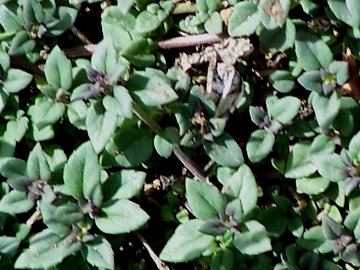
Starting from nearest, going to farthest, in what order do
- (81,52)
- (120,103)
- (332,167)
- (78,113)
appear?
(120,103) < (332,167) < (78,113) < (81,52)

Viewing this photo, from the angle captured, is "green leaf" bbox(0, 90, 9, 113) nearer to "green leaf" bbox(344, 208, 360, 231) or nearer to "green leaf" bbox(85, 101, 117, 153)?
"green leaf" bbox(85, 101, 117, 153)

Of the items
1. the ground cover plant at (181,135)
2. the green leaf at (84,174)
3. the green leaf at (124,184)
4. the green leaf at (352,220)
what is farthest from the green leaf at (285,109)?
the green leaf at (84,174)

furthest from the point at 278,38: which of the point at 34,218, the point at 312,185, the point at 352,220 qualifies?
the point at 34,218

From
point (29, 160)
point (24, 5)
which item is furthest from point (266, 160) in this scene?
point (24, 5)

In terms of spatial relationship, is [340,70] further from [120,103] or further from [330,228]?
[120,103]

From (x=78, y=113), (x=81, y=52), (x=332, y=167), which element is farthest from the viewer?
(x=81, y=52)

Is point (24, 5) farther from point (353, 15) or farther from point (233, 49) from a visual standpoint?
point (353, 15)

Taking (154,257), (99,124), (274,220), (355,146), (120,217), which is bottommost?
(154,257)
